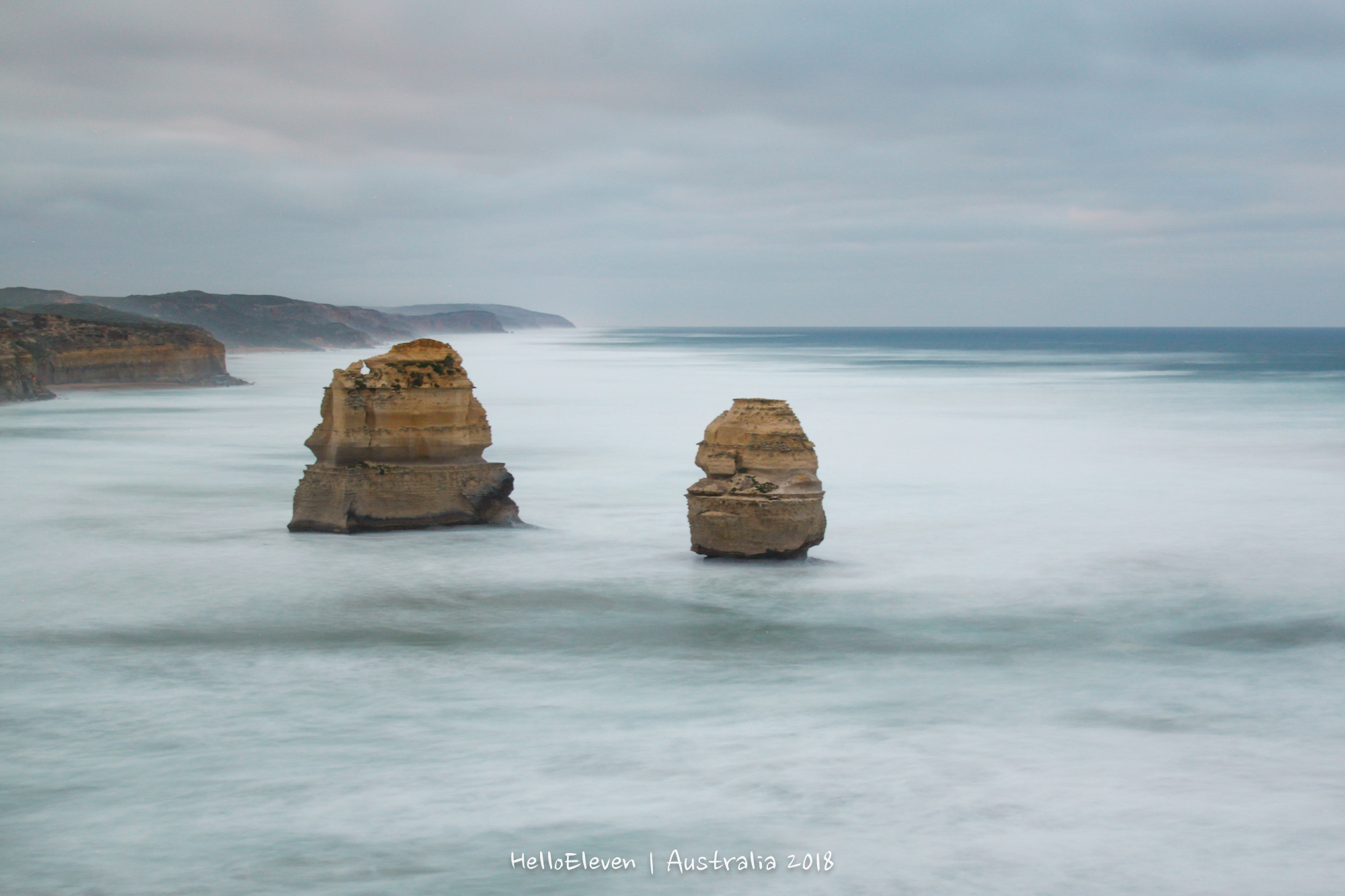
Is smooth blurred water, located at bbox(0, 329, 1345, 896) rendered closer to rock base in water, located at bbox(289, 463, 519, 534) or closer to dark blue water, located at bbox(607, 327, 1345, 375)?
rock base in water, located at bbox(289, 463, 519, 534)

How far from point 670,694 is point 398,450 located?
861 centimetres

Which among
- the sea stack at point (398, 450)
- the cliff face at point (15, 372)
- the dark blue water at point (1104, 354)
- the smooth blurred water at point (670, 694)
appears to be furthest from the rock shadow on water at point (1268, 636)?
the dark blue water at point (1104, 354)

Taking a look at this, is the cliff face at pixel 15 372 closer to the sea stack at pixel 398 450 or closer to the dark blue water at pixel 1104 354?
the sea stack at pixel 398 450

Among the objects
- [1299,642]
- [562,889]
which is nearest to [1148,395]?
[1299,642]

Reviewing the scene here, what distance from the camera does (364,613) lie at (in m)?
15.5

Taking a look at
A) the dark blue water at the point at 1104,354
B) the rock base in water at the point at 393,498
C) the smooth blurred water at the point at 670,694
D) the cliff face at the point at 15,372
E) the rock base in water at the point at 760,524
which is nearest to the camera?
the smooth blurred water at the point at 670,694

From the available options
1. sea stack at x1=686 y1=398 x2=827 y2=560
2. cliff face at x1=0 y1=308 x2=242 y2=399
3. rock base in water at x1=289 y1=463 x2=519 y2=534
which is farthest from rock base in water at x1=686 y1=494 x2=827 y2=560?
cliff face at x1=0 y1=308 x2=242 y2=399

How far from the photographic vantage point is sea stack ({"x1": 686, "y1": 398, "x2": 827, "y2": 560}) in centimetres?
1698

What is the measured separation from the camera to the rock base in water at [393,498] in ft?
65.7

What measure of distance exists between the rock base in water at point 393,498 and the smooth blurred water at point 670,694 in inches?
14.7

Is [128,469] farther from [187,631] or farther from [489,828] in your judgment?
[489,828]

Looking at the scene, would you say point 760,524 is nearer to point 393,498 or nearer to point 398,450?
point 398,450

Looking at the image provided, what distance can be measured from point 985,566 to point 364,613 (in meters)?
7.98

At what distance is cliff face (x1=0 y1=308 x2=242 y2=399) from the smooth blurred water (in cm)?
2846
